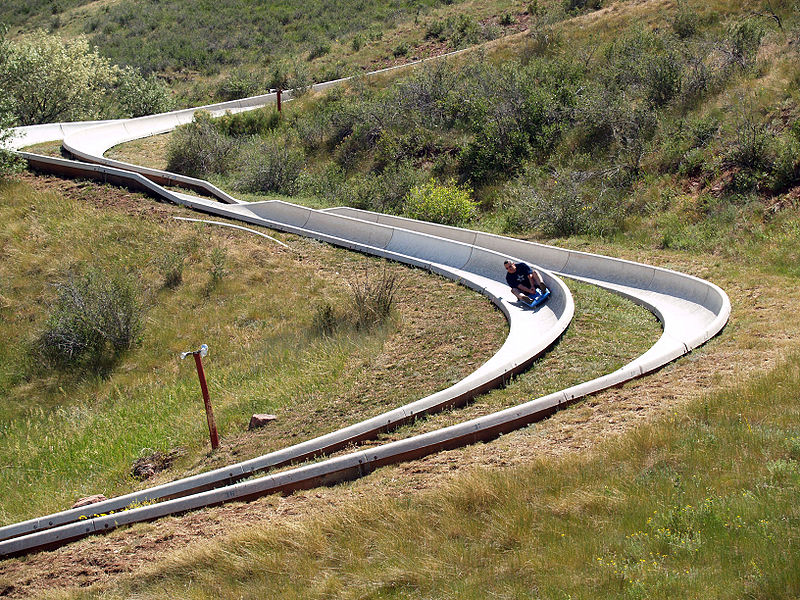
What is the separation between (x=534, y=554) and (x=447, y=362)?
591cm

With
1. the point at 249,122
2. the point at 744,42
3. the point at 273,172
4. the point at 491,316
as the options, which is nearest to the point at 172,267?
the point at 273,172

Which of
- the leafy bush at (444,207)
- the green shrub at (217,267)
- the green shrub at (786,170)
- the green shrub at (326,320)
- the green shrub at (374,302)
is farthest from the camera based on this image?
the leafy bush at (444,207)

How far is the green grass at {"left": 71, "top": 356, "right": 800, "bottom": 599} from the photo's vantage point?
5.23 metres

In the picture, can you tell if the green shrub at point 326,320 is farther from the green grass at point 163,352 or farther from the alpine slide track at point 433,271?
the alpine slide track at point 433,271

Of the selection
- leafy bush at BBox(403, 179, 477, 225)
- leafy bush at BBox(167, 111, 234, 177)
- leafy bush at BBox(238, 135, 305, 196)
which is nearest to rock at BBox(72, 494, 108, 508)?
leafy bush at BBox(403, 179, 477, 225)

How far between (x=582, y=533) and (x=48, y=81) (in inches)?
1389

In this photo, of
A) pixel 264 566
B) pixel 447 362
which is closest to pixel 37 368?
pixel 447 362

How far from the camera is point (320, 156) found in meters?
29.9

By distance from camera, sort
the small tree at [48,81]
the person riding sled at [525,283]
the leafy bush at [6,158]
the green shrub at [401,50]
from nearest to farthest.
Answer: the person riding sled at [525,283] < the leafy bush at [6,158] < the small tree at [48,81] < the green shrub at [401,50]

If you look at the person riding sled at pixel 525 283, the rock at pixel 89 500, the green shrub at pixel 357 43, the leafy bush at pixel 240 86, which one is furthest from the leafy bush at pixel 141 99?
the rock at pixel 89 500

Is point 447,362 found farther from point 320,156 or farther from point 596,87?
point 320,156

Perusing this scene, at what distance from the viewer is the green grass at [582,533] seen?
523cm

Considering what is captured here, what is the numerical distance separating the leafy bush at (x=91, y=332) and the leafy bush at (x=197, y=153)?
11.3 m

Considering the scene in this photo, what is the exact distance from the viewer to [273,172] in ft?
83.8
